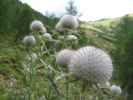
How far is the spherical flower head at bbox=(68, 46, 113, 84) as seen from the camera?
3.25m

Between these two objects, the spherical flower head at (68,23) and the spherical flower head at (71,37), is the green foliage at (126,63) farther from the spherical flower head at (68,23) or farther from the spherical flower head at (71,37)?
the spherical flower head at (71,37)

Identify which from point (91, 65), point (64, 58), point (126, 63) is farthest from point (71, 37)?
point (126, 63)

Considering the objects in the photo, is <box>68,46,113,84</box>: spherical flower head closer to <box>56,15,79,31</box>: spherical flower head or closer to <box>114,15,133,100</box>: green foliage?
<box>56,15,79,31</box>: spherical flower head

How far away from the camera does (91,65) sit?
3.36 meters

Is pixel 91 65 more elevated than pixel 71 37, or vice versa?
pixel 71 37

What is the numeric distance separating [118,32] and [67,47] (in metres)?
27.2

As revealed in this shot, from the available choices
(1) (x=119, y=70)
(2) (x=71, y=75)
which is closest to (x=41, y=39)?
(2) (x=71, y=75)

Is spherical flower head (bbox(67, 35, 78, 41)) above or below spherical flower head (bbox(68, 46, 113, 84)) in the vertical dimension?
above

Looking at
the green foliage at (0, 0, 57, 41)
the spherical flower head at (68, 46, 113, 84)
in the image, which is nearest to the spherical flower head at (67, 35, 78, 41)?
the spherical flower head at (68, 46, 113, 84)

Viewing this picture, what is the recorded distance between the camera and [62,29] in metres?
4.23

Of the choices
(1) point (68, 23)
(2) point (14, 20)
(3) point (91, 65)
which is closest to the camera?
(3) point (91, 65)

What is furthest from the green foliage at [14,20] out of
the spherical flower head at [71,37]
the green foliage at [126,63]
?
the spherical flower head at [71,37]

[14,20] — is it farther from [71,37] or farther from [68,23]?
[71,37]

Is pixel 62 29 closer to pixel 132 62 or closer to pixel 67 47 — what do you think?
pixel 67 47
